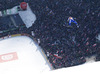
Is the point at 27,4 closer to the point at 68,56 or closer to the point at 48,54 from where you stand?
the point at 48,54

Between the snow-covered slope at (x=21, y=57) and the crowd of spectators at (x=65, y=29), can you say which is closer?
the snow-covered slope at (x=21, y=57)

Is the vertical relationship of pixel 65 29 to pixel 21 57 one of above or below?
above

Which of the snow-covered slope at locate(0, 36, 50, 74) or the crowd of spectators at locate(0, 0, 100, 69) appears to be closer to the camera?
the snow-covered slope at locate(0, 36, 50, 74)

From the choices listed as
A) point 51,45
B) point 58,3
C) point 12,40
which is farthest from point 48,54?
point 58,3

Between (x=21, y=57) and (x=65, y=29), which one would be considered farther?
(x=65, y=29)
